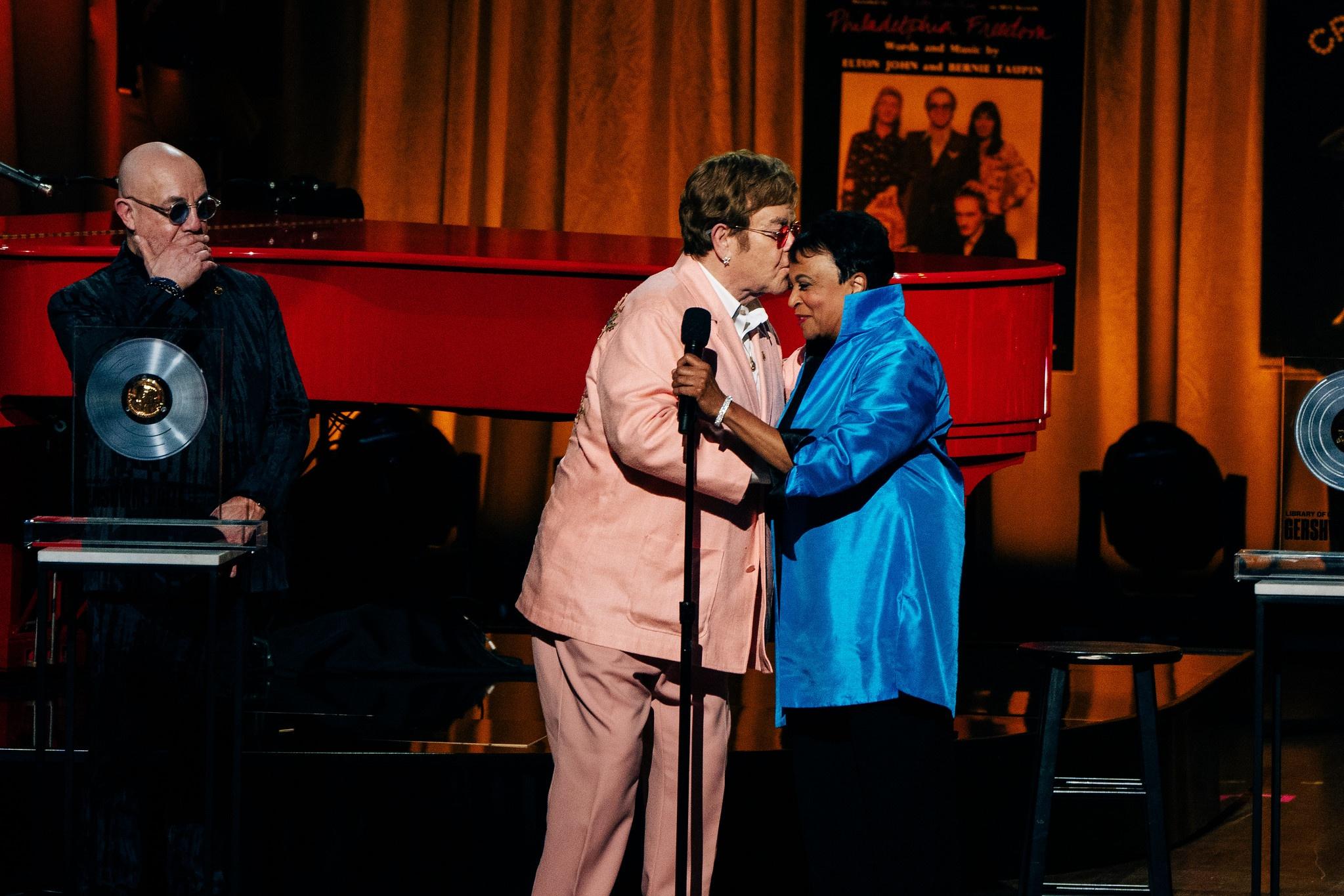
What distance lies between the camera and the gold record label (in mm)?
2465

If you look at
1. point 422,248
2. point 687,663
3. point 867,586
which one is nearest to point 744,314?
point 867,586

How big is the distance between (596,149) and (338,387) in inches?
141

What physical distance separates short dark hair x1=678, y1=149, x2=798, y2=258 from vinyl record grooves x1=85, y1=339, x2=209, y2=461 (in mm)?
790

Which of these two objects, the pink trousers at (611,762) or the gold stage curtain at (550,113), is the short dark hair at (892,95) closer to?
the gold stage curtain at (550,113)

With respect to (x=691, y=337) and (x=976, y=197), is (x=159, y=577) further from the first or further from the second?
(x=976, y=197)

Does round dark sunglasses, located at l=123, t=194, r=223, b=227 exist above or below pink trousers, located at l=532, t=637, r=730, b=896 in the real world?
above

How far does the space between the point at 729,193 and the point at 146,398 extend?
94cm

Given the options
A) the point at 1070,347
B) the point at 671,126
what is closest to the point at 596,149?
the point at 671,126

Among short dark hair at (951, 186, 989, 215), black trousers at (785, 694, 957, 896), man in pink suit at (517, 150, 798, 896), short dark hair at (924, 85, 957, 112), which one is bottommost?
black trousers at (785, 694, 957, 896)

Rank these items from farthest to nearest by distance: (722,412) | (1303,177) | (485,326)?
(1303,177), (485,326), (722,412)

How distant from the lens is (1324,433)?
2.63 meters

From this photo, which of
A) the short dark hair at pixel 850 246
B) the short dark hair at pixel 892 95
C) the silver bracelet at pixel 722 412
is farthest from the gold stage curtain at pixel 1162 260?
the silver bracelet at pixel 722 412

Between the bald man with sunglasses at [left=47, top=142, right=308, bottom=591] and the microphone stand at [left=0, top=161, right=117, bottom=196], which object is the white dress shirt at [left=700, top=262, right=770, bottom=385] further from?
the microphone stand at [left=0, top=161, right=117, bottom=196]

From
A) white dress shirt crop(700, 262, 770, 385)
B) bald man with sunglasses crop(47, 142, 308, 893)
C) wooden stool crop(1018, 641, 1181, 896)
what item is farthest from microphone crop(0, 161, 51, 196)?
wooden stool crop(1018, 641, 1181, 896)
